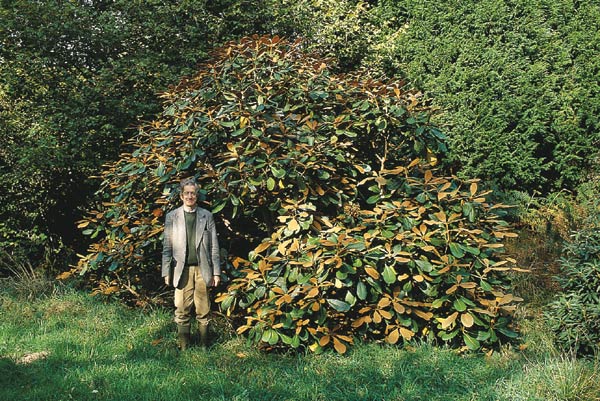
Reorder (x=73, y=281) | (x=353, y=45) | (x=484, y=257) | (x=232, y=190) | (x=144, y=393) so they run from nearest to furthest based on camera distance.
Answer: (x=144, y=393), (x=484, y=257), (x=232, y=190), (x=73, y=281), (x=353, y=45)

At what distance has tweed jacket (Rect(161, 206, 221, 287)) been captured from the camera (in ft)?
17.6

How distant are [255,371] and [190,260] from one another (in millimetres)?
1267

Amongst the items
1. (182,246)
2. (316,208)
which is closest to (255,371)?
(182,246)

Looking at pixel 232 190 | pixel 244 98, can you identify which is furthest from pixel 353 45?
pixel 232 190

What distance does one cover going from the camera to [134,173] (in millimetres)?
6164

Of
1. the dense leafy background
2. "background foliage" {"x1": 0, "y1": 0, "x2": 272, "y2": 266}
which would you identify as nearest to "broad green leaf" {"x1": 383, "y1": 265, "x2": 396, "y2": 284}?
the dense leafy background

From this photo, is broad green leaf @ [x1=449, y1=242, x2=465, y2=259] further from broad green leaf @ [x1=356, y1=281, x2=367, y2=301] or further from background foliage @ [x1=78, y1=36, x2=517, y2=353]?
broad green leaf @ [x1=356, y1=281, x2=367, y2=301]

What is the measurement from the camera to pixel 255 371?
15.6 ft

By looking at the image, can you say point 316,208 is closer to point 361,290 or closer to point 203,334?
point 361,290

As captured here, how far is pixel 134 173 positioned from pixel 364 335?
299cm

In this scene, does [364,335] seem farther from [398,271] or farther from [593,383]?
[593,383]

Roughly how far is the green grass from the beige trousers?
1.06 feet

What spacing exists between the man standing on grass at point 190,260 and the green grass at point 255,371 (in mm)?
351

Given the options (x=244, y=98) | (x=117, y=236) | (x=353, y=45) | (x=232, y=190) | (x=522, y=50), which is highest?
(x=353, y=45)
